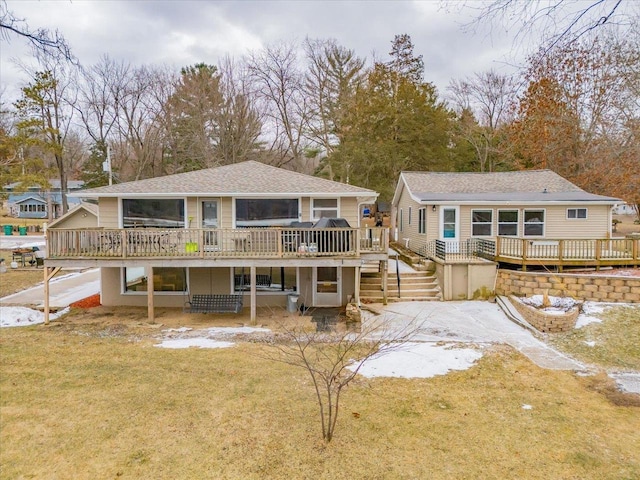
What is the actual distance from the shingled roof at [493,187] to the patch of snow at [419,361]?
8.48 meters

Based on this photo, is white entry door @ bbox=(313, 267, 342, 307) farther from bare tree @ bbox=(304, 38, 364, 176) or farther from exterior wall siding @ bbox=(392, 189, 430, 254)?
bare tree @ bbox=(304, 38, 364, 176)

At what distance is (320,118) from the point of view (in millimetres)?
29719

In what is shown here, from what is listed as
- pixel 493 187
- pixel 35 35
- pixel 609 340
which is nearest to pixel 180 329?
pixel 35 35

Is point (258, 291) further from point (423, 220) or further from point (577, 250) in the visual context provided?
point (577, 250)

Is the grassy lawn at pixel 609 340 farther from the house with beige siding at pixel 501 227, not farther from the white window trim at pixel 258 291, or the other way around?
the white window trim at pixel 258 291

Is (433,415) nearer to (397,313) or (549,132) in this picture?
(397,313)

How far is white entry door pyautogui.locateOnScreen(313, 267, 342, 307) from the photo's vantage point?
1345 cm

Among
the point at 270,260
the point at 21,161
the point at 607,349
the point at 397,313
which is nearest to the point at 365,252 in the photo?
the point at 397,313

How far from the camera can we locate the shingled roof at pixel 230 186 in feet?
41.4

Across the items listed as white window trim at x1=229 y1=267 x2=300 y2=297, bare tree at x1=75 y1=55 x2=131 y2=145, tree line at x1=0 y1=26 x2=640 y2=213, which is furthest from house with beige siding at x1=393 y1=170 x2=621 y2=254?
bare tree at x1=75 y1=55 x2=131 y2=145

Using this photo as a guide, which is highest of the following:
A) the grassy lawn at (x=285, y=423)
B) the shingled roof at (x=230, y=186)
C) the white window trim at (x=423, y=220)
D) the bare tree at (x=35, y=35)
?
the bare tree at (x=35, y=35)

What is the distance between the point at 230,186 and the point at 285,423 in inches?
354

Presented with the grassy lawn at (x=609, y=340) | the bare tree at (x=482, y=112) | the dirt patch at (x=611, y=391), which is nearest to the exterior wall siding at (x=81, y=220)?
the grassy lawn at (x=609, y=340)

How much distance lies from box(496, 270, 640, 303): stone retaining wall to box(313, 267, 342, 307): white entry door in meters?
5.55
